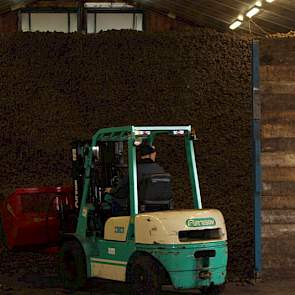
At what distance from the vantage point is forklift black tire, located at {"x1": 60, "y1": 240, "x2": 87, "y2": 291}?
24.5 ft


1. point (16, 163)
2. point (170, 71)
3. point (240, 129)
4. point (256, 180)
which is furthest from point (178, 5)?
point (256, 180)

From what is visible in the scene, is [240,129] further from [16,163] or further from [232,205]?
[16,163]

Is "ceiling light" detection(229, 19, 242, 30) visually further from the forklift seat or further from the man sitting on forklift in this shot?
the forklift seat

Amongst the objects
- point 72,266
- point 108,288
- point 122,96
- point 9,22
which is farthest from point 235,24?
point 72,266

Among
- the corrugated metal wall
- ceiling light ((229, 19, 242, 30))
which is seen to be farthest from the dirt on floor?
the corrugated metal wall

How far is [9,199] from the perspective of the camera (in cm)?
804

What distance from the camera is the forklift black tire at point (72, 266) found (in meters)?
7.46

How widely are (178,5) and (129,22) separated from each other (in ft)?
4.66

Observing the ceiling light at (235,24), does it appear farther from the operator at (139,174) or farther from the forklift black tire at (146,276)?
the forklift black tire at (146,276)

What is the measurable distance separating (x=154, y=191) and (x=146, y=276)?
0.80 m

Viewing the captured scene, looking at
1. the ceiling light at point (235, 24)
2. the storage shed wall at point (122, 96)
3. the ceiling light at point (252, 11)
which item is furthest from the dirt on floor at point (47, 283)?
the ceiling light at point (235, 24)

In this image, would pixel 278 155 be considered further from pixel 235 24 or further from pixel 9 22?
pixel 9 22

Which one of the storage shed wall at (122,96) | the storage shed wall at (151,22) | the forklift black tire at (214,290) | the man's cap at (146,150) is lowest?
the forklift black tire at (214,290)

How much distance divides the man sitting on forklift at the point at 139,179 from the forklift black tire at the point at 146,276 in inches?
25.2
